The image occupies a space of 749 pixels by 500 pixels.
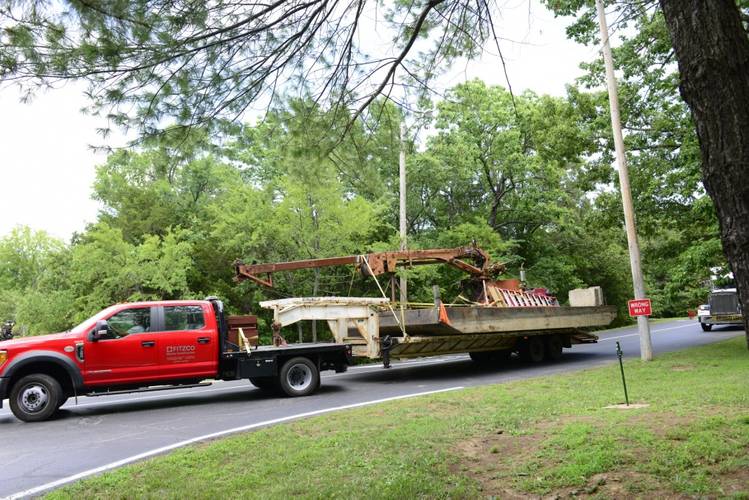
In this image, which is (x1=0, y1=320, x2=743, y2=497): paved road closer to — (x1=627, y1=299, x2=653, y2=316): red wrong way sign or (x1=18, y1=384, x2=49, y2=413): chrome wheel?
(x1=18, y1=384, x2=49, y2=413): chrome wheel

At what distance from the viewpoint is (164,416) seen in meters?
9.27

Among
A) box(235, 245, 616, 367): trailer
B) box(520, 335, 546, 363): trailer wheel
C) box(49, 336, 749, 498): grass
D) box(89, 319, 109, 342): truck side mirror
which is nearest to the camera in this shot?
box(49, 336, 749, 498): grass

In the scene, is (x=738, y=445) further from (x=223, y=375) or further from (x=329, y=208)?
(x=329, y=208)

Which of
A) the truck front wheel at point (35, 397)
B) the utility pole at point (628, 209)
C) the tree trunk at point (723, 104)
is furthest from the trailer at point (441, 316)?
the tree trunk at point (723, 104)

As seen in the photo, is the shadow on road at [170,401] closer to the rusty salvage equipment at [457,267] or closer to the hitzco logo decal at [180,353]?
the hitzco logo decal at [180,353]

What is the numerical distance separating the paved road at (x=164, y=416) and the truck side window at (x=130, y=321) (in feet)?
4.50

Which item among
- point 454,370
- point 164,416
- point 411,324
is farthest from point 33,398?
point 454,370

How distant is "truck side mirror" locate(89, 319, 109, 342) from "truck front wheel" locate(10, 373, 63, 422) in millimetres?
845

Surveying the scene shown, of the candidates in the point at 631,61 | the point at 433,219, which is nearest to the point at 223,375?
the point at 631,61

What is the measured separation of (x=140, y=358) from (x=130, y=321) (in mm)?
669

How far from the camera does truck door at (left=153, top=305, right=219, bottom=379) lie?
9.96 meters

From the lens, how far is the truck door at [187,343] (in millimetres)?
9961

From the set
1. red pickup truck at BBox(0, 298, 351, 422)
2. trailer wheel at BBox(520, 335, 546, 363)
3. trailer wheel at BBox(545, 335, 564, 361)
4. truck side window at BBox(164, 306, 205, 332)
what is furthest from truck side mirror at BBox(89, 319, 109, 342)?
trailer wheel at BBox(545, 335, 564, 361)

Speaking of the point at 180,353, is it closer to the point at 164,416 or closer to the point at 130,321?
the point at 130,321
